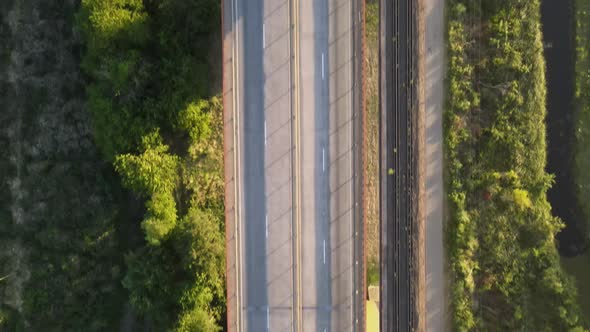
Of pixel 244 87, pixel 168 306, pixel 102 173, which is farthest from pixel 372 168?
pixel 102 173

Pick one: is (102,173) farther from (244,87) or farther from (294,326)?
(294,326)

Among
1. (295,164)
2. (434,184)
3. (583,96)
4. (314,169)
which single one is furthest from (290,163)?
(583,96)

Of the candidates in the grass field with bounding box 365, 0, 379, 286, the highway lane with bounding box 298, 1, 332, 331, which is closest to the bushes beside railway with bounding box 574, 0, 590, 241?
the grass field with bounding box 365, 0, 379, 286

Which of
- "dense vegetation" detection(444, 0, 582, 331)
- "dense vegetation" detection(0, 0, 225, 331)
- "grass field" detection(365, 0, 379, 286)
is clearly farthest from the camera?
"dense vegetation" detection(444, 0, 582, 331)

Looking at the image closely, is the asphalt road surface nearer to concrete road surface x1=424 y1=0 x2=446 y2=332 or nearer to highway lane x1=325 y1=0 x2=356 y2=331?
highway lane x1=325 y1=0 x2=356 y2=331

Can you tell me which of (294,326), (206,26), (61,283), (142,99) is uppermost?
(206,26)

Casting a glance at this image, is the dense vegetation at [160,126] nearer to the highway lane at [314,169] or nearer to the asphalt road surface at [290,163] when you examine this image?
the asphalt road surface at [290,163]
